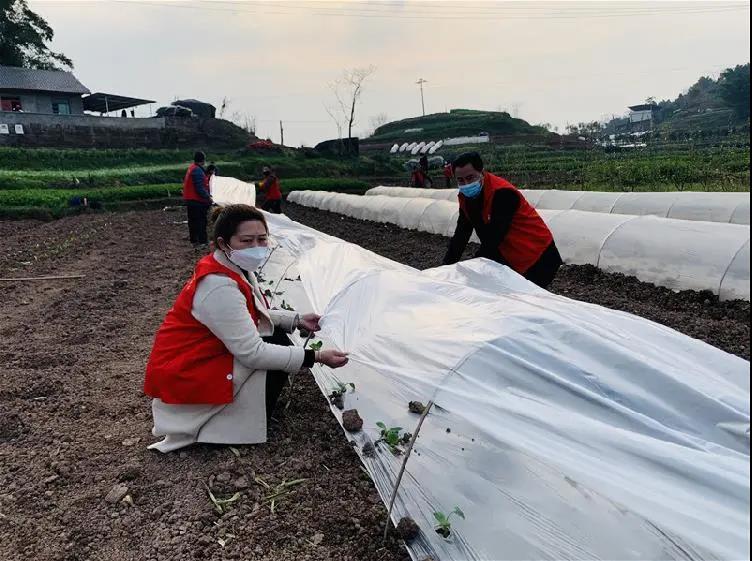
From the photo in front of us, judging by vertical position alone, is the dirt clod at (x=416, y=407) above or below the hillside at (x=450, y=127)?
below

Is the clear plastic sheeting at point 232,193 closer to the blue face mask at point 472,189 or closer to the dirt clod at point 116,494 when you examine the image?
the blue face mask at point 472,189

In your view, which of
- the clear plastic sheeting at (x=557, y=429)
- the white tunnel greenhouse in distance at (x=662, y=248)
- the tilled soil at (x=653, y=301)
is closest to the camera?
the clear plastic sheeting at (x=557, y=429)

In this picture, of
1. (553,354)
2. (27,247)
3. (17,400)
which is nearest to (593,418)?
(553,354)

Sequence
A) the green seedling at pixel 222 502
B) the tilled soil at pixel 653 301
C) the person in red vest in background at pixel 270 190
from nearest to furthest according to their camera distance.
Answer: the green seedling at pixel 222 502 < the tilled soil at pixel 653 301 < the person in red vest in background at pixel 270 190

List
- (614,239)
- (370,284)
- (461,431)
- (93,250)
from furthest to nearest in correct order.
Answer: (93,250) → (614,239) → (370,284) → (461,431)

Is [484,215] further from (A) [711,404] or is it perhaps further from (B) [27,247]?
(B) [27,247]

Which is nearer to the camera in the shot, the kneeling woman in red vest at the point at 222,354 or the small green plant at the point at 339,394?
the kneeling woman in red vest at the point at 222,354

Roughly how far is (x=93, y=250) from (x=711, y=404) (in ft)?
30.2

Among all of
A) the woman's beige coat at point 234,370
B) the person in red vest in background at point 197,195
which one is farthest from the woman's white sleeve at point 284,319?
the person in red vest in background at point 197,195

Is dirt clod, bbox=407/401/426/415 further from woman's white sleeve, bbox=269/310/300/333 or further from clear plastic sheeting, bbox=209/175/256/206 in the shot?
clear plastic sheeting, bbox=209/175/256/206

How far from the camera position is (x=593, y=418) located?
4.96 feet

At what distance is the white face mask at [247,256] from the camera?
2.48 metres

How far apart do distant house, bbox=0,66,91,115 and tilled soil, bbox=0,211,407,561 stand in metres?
30.0

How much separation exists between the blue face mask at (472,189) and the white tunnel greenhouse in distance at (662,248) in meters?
2.26
